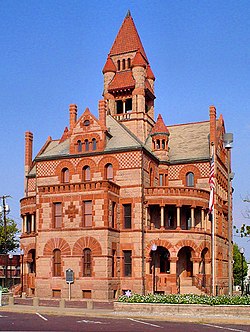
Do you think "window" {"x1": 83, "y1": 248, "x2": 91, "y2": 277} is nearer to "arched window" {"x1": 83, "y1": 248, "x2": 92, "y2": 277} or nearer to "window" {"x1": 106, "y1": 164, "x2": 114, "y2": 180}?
"arched window" {"x1": 83, "y1": 248, "x2": 92, "y2": 277}

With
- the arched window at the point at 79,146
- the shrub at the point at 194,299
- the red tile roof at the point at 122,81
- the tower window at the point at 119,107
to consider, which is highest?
the red tile roof at the point at 122,81

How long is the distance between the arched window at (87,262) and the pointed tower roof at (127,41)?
26.3 m

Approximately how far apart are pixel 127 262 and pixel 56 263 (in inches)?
255

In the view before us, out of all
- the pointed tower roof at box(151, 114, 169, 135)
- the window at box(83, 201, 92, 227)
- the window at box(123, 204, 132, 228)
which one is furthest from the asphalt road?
the pointed tower roof at box(151, 114, 169, 135)

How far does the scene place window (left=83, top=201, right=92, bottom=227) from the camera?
46.8 m

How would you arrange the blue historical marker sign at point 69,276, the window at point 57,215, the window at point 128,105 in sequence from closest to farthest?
the blue historical marker sign at point 69,276, the window at point 57,215, the window at point 128,105

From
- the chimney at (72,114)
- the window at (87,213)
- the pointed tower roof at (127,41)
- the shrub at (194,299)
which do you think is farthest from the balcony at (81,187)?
the pointed tower roof at (127,41)

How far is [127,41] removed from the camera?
2479 inches

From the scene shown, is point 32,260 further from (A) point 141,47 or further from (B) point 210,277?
(A) point 141,47

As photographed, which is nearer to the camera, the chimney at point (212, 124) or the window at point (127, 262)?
the window at point (127, 262)

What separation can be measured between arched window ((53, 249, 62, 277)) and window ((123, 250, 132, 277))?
600 centimetres

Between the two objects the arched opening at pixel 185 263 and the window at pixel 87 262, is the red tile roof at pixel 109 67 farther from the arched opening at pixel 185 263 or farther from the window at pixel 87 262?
the window at pixel 87 262

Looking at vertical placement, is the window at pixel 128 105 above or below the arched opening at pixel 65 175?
above

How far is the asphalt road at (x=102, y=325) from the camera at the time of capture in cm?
2327
